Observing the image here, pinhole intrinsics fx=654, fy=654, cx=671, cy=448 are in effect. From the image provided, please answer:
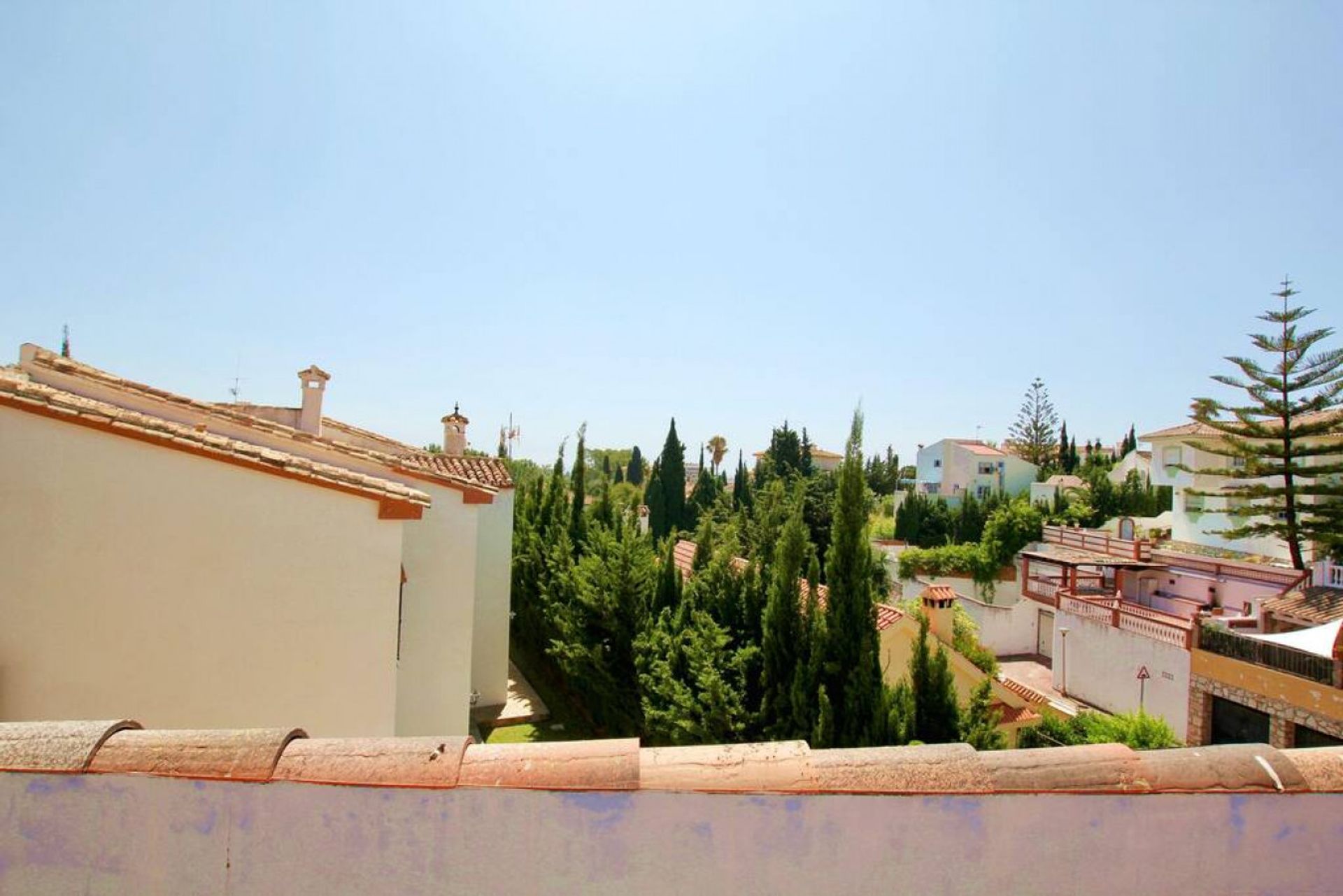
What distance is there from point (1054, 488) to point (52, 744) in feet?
146

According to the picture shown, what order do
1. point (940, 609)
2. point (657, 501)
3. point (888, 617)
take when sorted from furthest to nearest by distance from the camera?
point (657, 501) < point (940, 609) < point (888, 617)

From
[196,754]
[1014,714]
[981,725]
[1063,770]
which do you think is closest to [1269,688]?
[1014,714]

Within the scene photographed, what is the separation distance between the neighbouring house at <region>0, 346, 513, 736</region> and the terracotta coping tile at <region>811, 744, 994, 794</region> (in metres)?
4.15

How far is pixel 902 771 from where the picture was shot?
162 centimetres

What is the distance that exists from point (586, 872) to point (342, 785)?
650 millimetres

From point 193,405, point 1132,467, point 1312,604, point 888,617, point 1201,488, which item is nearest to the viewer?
point 193,405

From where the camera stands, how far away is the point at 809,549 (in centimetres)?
923

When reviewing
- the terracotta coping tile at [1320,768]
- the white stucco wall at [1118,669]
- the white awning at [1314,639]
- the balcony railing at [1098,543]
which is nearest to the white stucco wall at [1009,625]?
the white stucco wall at [1118,669]

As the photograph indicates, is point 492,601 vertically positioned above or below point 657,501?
below

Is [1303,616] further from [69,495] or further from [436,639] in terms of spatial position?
[69,495]

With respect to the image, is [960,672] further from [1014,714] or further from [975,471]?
[975,471]

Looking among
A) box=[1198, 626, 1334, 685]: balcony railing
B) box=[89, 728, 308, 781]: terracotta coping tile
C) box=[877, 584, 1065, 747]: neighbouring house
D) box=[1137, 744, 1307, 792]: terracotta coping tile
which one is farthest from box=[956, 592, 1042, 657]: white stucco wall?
box=[89, 728, 308, 781]: terracotta coping tile

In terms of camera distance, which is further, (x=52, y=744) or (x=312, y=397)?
(x=312, y=397)

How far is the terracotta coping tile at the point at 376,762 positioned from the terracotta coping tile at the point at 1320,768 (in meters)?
2.11
